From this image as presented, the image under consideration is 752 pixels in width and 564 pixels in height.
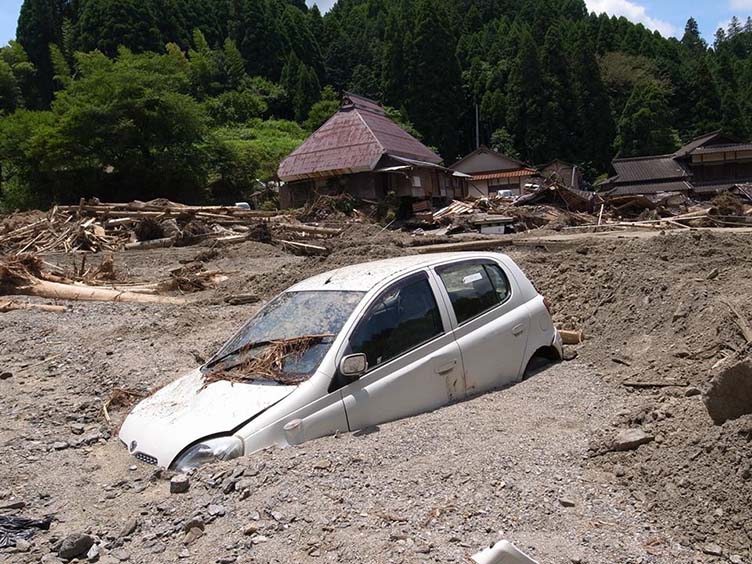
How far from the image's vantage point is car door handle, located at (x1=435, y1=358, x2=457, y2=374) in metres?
4.96

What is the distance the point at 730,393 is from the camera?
3850mm

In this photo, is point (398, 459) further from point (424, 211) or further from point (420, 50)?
point (420, 50)

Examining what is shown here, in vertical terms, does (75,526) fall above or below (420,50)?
below

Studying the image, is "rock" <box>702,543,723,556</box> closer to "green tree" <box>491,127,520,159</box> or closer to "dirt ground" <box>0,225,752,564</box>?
"dirt ground" <box>0,225,752,564</box>

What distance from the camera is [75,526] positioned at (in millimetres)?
3746

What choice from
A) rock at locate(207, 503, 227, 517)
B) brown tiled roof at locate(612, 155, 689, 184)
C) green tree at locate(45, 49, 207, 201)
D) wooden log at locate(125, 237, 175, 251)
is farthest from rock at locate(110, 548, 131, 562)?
brown tiled roof at locate(612, 155, 689, 184)

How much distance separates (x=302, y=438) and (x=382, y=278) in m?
1.46

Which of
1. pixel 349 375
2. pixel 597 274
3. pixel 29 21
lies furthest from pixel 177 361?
pixel 29 21

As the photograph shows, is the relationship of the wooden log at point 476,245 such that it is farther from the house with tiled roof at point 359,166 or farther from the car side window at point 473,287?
the house with tiled roof at point 359,166

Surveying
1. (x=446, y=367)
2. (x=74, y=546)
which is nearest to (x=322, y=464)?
(x=74, y=546)

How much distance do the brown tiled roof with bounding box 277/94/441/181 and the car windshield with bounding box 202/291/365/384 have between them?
25.2 meters

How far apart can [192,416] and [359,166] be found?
2673cm

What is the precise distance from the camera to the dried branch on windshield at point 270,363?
15.1 ft

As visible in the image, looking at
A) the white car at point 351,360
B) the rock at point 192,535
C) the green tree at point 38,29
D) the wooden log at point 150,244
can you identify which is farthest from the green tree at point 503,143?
the rock at point 192,535
